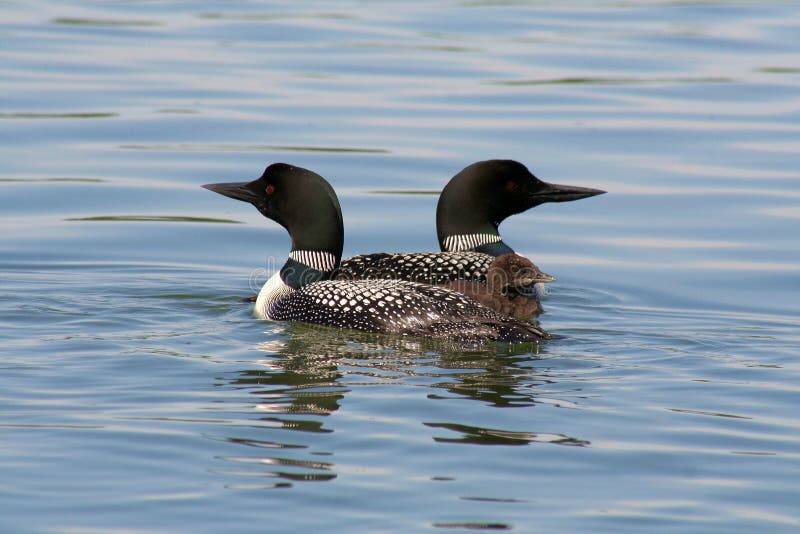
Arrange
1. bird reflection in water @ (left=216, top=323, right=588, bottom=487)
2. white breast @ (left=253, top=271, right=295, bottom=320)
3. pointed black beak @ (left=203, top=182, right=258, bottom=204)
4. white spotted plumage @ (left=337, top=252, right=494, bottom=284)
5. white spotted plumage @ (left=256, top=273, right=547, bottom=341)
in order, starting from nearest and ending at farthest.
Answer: bird reflection in water @ (left=216, top=323, right=588, bottom=487), white spotted plumage @ (left=256, top=273, right=547, bottom=341), white breast @ (left=253, top=271, right=295, bottom=320), white spotted plumage @ (left=337, top=252, right=494, bottom=284), pointed black beak @ (left=203, top=182, right=258, bottom=204)

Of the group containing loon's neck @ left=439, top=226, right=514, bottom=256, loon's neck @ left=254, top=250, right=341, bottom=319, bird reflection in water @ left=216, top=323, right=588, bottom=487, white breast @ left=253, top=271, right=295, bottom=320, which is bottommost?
bird reflection in water @ left=216, top=323, right=588, bottom=487

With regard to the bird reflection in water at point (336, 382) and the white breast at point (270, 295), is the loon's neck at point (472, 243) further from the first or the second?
the bird reflection in water at point (336, 382)

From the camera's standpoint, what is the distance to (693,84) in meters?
14.3

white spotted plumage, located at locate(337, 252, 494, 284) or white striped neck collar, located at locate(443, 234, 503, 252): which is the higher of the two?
white striped neck collar, located at locate(443, 234, 503, 252)

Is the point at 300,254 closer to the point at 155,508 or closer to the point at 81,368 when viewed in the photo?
the point at 81,368

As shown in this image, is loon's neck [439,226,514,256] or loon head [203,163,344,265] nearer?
loon head [203,163,344,265]

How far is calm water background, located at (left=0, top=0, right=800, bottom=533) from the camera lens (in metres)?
5.00

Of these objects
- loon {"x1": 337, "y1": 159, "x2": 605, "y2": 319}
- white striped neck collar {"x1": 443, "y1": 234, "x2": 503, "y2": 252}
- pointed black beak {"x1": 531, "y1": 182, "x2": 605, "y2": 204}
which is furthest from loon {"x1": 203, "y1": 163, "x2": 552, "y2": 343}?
pointed black beak {"x1": 531, "y1": 182, "x2": 605, "y2": 204}

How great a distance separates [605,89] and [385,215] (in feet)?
15.1

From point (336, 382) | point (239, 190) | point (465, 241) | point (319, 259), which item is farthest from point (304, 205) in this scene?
point (336, 382)

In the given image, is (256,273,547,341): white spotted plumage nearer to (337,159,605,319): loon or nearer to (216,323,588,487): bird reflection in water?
(216,323,588,487): bird reflection in water

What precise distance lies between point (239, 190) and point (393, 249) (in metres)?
1.55

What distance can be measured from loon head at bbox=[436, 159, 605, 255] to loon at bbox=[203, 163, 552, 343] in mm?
942

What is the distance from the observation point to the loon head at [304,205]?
26.0 feet
